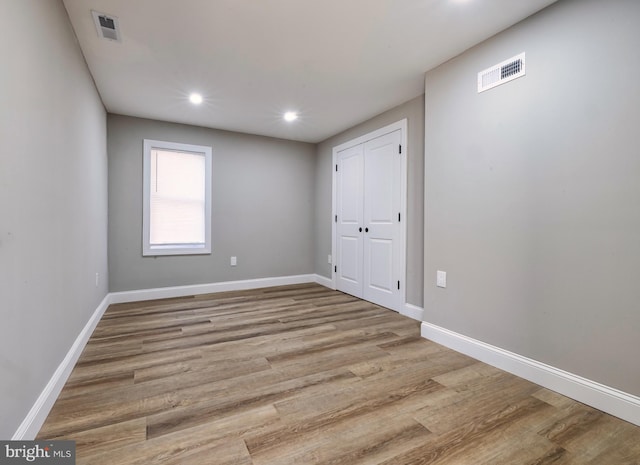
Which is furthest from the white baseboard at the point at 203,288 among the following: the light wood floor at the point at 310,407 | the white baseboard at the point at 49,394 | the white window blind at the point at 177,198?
the white baseboard at the point at 49,394

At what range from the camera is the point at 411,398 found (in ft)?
5.72

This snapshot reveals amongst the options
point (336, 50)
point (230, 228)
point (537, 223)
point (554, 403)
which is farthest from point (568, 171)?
point (230, 228)

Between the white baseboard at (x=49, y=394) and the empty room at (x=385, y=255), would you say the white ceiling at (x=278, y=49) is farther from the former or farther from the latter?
the white baseboard at (x=49, y=394)

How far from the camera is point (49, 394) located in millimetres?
1561

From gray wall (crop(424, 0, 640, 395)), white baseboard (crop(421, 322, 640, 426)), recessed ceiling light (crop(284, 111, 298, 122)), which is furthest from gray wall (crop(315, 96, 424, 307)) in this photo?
recessed ceiling light (crop(284, 111, 298, 122))

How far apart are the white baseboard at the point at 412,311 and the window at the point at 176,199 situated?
2.80 meters

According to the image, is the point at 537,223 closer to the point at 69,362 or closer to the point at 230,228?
the point at 69,362

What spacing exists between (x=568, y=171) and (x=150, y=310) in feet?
13.3

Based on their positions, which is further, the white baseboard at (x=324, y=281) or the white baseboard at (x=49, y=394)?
the white baseboard at (x=324, y=281)

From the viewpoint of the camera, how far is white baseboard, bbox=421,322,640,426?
1.57 metres

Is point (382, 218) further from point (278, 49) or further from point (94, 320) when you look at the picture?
point (94, 320)

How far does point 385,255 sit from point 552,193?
1.98 m

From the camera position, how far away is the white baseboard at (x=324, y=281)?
15.7 ft

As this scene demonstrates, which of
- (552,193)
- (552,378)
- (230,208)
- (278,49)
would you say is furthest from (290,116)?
(552,378)
